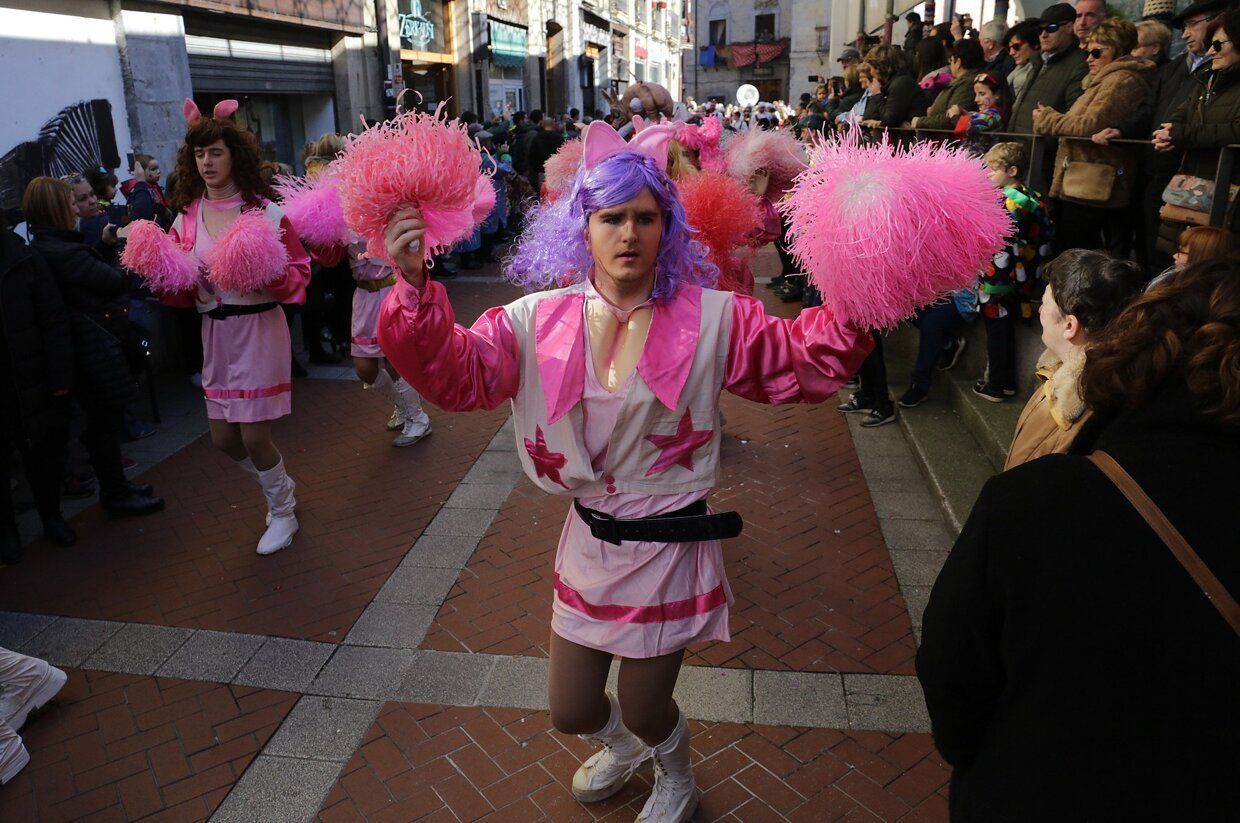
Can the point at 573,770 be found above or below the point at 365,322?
below

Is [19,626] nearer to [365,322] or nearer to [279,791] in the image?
[279,791]

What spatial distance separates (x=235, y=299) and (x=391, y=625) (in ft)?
6.32

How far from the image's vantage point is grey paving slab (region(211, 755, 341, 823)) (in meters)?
3.08

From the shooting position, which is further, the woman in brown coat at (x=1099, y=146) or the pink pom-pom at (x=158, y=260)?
the woman in brown coat at (x=1099, y=146)

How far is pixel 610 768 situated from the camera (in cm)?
304

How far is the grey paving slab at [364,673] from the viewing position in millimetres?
3713

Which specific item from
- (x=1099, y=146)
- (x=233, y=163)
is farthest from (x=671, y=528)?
(x=1099, y=146)

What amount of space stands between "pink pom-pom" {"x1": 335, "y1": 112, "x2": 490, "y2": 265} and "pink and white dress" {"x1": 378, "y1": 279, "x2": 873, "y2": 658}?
0.98 ft

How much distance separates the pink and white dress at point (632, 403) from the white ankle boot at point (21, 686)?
90.3 inches

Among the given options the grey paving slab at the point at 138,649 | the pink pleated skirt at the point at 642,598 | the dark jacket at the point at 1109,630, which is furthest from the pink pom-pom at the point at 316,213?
the dark jacket at the point at 1109,630

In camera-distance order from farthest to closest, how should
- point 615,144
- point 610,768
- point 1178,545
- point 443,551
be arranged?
1. point 443,551
2. point 610,768
3. point 615,144
4. point 1178,545

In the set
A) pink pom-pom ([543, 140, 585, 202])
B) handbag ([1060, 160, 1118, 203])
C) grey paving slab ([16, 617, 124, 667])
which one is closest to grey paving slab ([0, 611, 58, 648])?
grey paving slab ([16, 617, 124, 667])

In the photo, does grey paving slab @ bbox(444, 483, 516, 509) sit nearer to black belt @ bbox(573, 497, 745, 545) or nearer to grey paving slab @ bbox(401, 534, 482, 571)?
grey paving slab @ bbox(401, 534, 482, 571)

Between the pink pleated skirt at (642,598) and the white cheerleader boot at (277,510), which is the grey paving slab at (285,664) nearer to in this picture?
the white cheerleader boot at (277,510)
